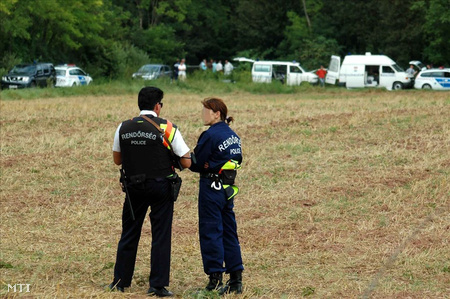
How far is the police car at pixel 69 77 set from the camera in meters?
39.1

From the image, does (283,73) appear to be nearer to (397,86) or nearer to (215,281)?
(397,86)

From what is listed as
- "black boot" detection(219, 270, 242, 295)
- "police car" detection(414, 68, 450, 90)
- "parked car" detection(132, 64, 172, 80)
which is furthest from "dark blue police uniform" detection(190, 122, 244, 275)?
"parked car" detection(132, 64, 172, 80)

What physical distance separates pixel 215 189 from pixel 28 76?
102 ft

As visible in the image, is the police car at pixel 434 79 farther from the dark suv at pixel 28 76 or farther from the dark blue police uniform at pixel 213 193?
the dark blue police uniform at pixel 213 193

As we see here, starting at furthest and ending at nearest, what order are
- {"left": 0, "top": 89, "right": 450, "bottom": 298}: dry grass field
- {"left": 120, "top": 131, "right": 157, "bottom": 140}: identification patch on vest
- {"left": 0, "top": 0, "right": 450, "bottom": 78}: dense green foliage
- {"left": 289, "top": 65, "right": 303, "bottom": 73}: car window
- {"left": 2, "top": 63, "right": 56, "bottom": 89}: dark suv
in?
1. {"left": 0, "top": 0, "right": 450, "bottom": 78}: dense green foliage
2. {"left": 289, "top": 65, "right": 303, "bottom": 73}: car window
3. {"left": 2, "top": 63, "right": 56, "bottom": 89}: dark suv
4. {"left": 0, "top": 89, "right": 450, "bottom": 298}: dry grass field
5. {"left": 120, "top": 131, "right": 157, "bottom": 140}: identification patch on vest

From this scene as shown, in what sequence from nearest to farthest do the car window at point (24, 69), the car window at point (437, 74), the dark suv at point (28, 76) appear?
the dark suv at point (28, 76) < the car window at point (24, 69) < the car window at point (437, 74)

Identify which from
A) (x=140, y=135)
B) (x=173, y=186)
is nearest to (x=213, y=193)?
(x=173, y=186)

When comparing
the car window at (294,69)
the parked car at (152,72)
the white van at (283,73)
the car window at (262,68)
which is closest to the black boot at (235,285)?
the white van at (283,73)

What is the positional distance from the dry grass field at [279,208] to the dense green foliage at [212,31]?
24.1 meters

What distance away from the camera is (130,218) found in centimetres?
684

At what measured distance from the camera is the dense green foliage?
4412 cm

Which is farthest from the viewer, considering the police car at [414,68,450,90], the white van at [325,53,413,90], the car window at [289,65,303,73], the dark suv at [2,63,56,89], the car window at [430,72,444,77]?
the car window at [289,65,303,73]

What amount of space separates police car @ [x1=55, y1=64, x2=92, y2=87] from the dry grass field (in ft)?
59.2

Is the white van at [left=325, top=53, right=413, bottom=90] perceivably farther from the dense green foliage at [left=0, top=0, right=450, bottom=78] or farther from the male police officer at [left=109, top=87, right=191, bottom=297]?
the male police officer at [left=109, top=87, right=191, bottom=297]
